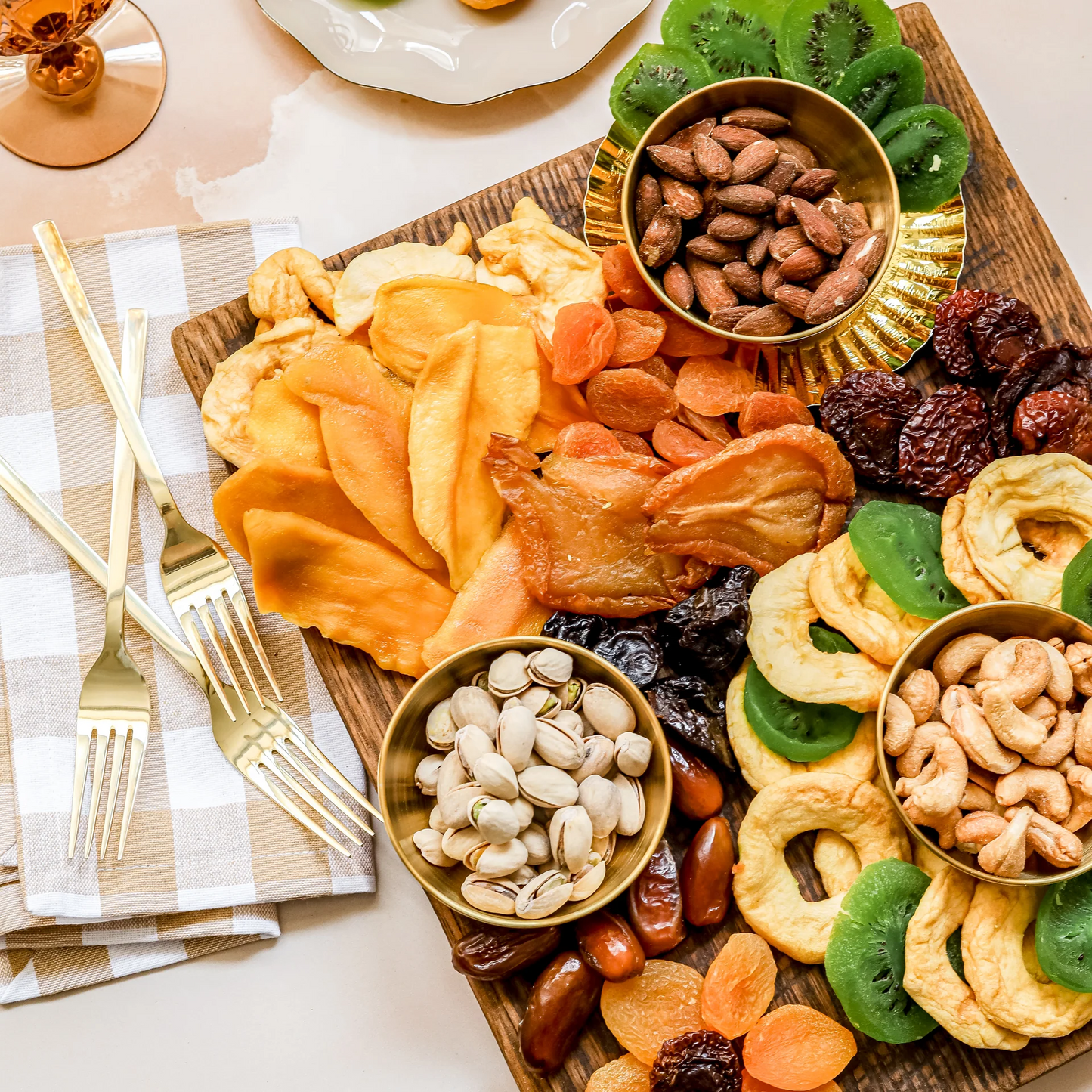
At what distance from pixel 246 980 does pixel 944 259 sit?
1836 mm

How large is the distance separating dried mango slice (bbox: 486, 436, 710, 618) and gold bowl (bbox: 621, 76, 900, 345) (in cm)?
30

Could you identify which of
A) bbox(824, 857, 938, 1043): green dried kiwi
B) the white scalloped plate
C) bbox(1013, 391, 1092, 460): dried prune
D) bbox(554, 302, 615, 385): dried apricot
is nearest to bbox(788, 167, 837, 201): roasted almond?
bbox(554, 302, 615, 385): dried apricot

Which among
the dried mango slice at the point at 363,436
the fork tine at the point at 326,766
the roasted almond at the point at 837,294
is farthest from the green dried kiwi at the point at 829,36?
the fork tine at the point at 326,766

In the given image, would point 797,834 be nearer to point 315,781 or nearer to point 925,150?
point 315,781

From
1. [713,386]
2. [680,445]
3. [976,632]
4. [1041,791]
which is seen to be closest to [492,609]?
[680,445]

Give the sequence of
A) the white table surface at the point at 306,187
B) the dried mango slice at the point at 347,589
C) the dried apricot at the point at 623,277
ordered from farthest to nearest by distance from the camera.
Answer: the white table surface at the point at 306,187 → the dried apricot at the point at 623,277 → the dried mango slice at the point at 347,589

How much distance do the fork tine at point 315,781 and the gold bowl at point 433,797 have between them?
0.26m

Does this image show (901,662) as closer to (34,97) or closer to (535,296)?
(535,296)

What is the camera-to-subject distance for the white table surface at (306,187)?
186 cm

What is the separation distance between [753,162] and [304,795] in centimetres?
130

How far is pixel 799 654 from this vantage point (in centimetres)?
151

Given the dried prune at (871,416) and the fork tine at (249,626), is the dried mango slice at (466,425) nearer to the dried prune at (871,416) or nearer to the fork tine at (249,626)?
the fork tine at (249,626)

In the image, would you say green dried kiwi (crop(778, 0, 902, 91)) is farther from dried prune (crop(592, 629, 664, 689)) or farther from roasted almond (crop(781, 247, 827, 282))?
dried prune (crop(592, 629, 664, 689))

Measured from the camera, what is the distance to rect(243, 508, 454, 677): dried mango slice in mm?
1564
